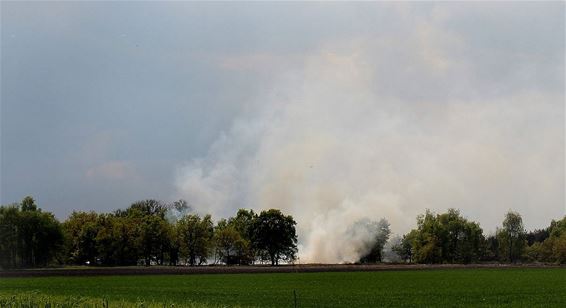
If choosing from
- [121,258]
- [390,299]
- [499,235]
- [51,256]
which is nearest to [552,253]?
[499,235]

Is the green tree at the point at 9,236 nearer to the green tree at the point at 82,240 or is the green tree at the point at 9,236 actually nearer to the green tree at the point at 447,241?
the green tree at the point at 82,240

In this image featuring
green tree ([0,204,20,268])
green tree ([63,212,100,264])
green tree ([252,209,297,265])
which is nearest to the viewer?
green tree ([0,204,20,268])

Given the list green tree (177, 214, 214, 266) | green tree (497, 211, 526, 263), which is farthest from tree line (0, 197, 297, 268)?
green tree (497, 211, 526, 263)

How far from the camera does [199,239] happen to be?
137875 millimetres

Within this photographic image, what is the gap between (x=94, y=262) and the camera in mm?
136250

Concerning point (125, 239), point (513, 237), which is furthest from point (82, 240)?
point (513, 237)

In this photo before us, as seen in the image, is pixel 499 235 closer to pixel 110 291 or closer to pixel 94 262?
pixel 94 262

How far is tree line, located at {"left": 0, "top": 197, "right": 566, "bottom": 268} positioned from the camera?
120 metres

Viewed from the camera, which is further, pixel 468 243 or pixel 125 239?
pixel 468 243

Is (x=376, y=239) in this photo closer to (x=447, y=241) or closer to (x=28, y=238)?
(x=447, y=241)

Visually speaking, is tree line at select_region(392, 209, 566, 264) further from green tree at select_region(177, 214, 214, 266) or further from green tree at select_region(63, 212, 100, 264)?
green tree at select_region(63, 212, 100, 264)

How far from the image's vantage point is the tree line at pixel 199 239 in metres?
120

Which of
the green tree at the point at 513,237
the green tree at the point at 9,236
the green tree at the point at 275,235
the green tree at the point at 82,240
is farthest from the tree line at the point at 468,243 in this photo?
the green tree at the point at 9,236

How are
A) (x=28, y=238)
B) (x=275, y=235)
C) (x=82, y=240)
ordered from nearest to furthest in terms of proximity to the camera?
(x=28, y=238), (x=82, y=240), (x=275, y=235)
